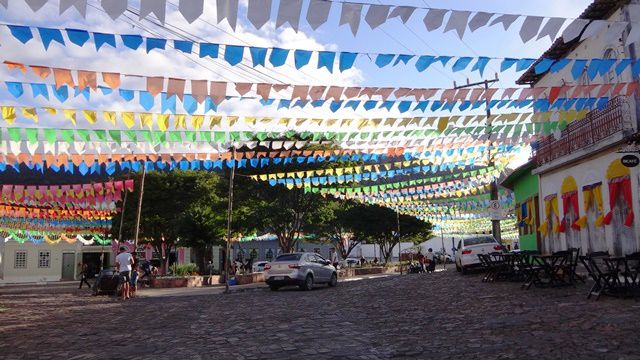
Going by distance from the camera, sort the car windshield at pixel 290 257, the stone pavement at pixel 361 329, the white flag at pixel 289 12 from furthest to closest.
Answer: the car windshield at pixel 290 257 < the stone pavement at pixel 361 329 < the white flag at pixel 289 12

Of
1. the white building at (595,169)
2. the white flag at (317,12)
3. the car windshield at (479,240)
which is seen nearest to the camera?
the white flag at (317,12)

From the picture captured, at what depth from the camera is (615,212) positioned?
16312 mm

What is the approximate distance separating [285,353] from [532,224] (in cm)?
1932

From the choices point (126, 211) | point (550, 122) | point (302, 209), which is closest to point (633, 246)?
point (550, 122)

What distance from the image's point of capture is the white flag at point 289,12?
7.02m

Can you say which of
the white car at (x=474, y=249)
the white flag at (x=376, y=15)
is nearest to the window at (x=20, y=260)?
the white car at (x=474, y=249)

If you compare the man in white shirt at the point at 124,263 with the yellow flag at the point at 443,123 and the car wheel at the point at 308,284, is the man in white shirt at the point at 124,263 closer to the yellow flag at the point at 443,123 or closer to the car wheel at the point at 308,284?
the car wheel at the point at 308,284

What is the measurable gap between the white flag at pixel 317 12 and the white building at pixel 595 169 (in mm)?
8942

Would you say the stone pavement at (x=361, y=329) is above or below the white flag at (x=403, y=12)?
below

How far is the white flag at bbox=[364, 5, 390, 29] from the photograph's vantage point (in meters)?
7.58

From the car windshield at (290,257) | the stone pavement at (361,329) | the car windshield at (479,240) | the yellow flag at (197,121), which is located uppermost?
the yellow flag at (197,121)

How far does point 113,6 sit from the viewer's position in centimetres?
654

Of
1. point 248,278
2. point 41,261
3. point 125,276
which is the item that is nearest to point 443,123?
point 125,276

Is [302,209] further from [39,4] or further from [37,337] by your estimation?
[39,4]
